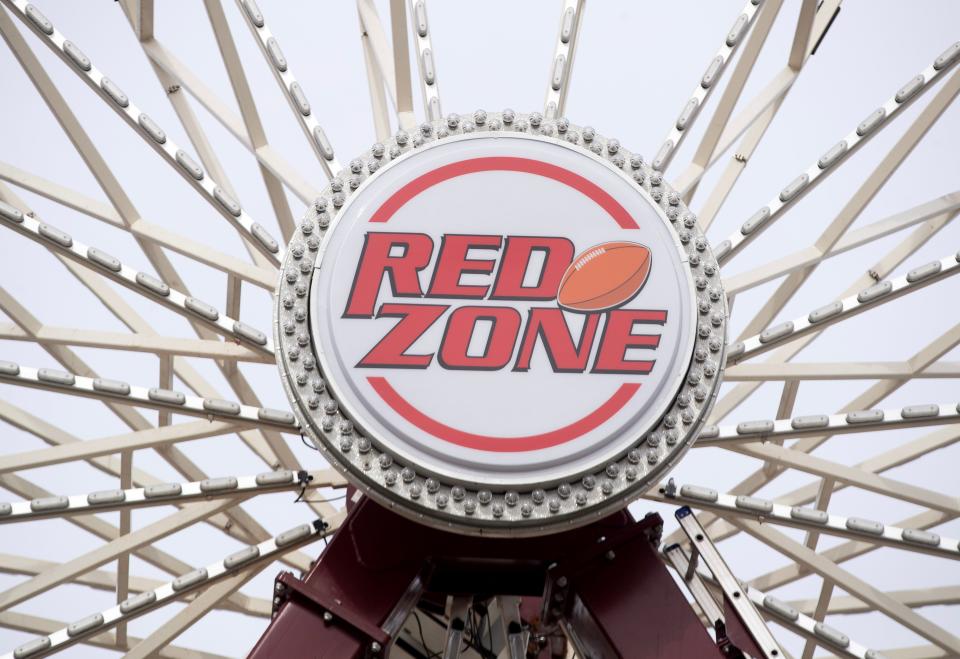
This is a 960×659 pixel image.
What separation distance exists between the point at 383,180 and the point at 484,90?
Answer: 18029 mm

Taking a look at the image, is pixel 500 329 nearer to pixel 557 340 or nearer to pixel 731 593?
pixel 557 340

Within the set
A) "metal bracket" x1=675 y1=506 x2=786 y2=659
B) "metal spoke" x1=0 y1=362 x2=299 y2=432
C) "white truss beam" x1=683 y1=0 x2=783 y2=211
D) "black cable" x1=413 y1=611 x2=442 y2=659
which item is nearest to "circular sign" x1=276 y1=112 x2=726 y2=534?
"metal bracket" x1=675 y1=506 x2=786 y2=659

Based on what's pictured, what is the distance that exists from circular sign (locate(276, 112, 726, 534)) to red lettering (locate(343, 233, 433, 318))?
14 millimetres

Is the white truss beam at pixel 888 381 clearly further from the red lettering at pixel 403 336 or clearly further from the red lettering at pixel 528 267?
the red lettering at pixel 403 336

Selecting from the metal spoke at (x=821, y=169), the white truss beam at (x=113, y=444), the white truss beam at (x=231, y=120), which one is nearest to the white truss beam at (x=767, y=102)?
the metal spoke at (x=821, y=169)

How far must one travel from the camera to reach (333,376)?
11445mm

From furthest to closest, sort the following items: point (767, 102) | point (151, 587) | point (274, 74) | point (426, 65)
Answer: point (151, 587) → point (767, 102) → point (426, 65) → point (274, 74)

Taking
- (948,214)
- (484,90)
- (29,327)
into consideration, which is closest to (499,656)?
(29,327)

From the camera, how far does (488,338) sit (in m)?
11.6

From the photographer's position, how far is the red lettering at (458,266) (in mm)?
11797

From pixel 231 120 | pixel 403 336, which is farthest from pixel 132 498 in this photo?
pixel 231 120

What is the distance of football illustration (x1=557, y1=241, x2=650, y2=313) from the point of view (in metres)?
11.8

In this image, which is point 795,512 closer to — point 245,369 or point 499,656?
point 499,656

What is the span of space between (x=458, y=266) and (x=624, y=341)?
4.94ft
